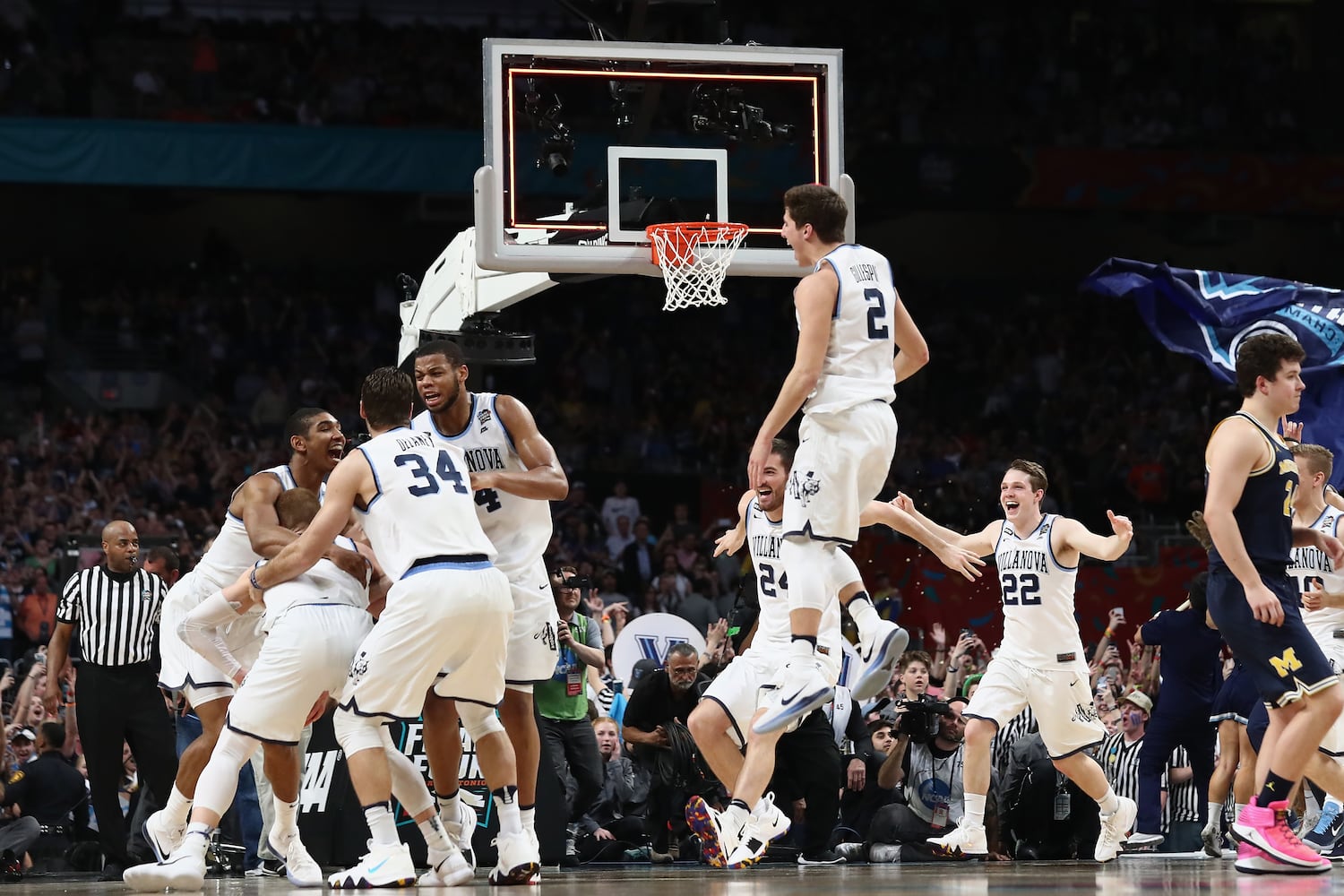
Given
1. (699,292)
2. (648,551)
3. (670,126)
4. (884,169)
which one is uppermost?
(884,169)

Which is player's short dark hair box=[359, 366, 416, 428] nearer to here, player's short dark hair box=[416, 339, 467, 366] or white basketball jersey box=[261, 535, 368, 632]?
player's short dark hair box=[416, 339, 467, 366]

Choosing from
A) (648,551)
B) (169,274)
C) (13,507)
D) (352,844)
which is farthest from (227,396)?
(352,844)

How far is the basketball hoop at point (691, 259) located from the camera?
1016cm

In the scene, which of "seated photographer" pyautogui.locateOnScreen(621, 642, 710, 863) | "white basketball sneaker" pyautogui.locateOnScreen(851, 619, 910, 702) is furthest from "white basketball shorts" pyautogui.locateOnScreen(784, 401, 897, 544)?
"seated photographer" pyautogui.locateOnScreen(621, 642, 710, 863)

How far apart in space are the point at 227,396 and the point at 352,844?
590 inches

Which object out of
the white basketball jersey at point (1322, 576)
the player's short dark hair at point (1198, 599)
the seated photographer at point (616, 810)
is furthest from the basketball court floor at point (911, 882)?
the player's short dark hair at point (1198, 599)

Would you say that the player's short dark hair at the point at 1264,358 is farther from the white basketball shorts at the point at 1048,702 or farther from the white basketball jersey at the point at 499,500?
the white basketball jersey at the point at 499,500

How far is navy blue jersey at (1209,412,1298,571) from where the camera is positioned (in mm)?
8211

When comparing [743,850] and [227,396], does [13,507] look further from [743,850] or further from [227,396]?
[743,850]

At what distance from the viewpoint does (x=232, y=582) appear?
Answer: 989cm

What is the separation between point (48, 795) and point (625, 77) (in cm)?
668

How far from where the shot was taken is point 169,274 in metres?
27.3

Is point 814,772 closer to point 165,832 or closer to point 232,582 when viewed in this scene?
point 232,582

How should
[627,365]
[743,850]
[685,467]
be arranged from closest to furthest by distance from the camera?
[743,850], [685,467], [627,365]
